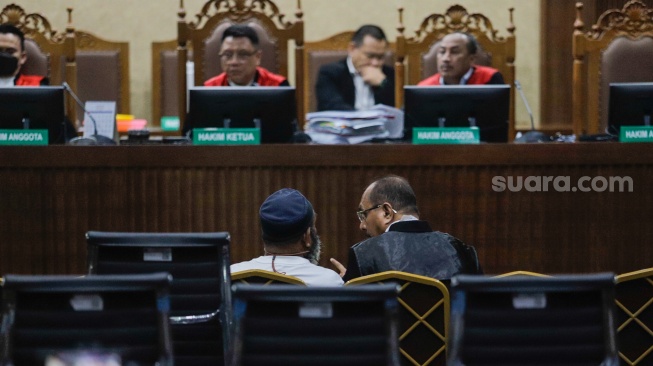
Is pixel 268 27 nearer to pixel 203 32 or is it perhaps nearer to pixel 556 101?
pixel 203 32

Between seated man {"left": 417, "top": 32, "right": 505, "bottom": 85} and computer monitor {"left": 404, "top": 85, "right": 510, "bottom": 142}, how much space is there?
97 cm

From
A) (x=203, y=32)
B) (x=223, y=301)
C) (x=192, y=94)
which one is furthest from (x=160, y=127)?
(x=223, y=301)

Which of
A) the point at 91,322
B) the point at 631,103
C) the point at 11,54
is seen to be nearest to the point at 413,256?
the point at 91,322

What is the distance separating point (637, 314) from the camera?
2.43 metres

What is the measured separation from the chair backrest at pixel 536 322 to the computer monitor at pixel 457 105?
2.42 metres

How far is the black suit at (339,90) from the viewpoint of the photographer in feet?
17.9

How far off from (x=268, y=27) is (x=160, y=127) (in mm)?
1855

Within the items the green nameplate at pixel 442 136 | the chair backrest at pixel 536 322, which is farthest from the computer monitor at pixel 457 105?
the chair backrest at pixel 536 322

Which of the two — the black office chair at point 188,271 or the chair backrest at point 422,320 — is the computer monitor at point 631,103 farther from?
the black office chair at point 188,271

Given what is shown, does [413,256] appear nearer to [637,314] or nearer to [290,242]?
[290,242]

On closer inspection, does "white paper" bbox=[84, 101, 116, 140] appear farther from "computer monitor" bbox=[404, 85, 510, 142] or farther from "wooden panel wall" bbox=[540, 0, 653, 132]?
"wooden panel wall" bbox=[540, 0, 653, 132]

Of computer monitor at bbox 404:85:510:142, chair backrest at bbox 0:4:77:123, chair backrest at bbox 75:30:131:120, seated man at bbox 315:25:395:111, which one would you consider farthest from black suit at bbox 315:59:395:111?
chair backrest at bbox 75:30:131:120

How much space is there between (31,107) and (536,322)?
113 inches
